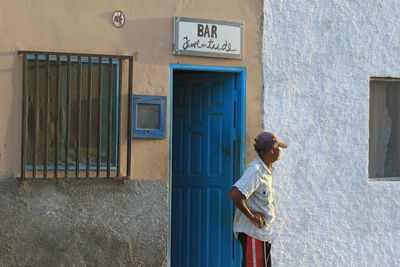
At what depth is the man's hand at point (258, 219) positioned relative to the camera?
5.12 m

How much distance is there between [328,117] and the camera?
6547 mm

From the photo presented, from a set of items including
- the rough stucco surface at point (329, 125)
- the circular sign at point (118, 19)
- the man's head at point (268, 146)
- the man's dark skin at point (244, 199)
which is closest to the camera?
the man's dark skin at point (244, 199)

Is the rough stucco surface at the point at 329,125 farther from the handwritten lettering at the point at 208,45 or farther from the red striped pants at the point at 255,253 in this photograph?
the red striped pants at the point at 255,253

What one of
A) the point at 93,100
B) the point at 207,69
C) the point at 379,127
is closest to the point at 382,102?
the point at 379,127

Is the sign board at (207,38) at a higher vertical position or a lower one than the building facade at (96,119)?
higher

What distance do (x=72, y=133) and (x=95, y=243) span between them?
1014 mm

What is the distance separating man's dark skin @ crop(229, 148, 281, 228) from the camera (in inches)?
199

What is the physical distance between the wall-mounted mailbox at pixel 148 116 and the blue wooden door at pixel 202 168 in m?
0.81

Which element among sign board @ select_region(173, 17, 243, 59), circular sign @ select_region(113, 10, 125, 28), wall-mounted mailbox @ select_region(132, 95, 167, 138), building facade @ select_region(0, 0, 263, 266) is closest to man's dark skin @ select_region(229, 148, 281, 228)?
building facade @ select_region(0, 0, 263, 266)

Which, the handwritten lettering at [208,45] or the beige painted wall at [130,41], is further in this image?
the handwritten lettering at [208,45]

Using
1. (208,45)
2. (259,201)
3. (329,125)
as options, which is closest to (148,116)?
(208,45)

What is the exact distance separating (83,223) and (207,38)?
6.84ft

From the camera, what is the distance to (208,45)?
6.02 meters

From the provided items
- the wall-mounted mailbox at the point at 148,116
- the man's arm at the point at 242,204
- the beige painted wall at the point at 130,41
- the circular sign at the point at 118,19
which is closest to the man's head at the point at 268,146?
the man's arm at the point at 242,204
